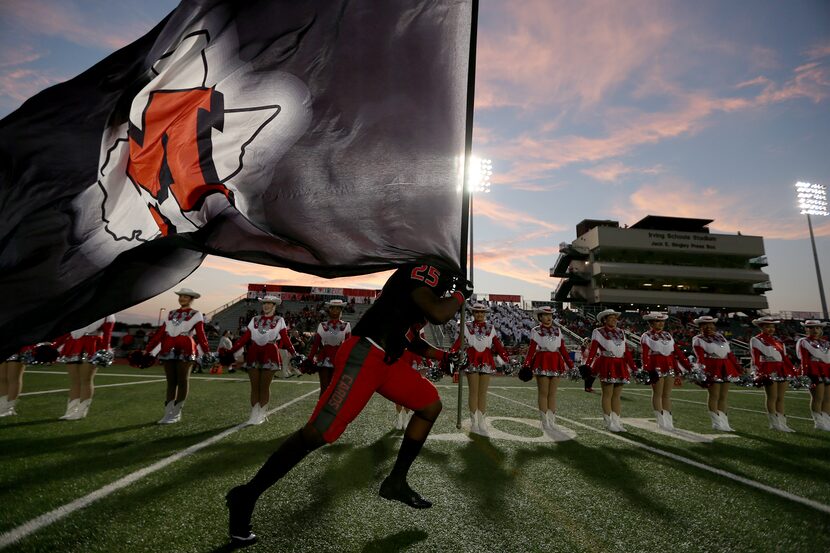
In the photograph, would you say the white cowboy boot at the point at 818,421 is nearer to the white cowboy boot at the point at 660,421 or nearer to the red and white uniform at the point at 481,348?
the white cowboy boot at the point at 660,421

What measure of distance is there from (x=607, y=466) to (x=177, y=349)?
21.8 ft

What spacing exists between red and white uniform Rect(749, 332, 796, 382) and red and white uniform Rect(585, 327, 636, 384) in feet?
8.62

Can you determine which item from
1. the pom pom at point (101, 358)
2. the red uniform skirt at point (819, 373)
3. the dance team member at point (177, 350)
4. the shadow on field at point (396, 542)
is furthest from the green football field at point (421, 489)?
the red uniform skirt at point (819, 373)

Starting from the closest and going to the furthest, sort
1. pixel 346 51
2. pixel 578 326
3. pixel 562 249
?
pixel 346 51 → pixel 578 326 → pixel 562 249

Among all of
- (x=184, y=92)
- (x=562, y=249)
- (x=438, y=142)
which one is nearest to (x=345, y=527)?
(x=438, y=142)

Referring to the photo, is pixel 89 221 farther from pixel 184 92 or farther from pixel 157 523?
pixel 157 523

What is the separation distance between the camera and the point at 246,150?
10.5 ft

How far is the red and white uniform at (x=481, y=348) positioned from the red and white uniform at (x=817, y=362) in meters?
6.20

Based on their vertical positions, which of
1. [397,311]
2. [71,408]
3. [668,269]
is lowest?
[71,408]

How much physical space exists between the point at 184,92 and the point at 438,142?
219cm

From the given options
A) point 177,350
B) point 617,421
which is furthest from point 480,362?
point 177,350

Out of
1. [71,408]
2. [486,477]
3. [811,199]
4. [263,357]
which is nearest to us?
[486,477]

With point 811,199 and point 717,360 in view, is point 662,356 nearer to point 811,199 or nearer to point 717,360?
point 717,360

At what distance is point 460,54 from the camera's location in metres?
3.28
